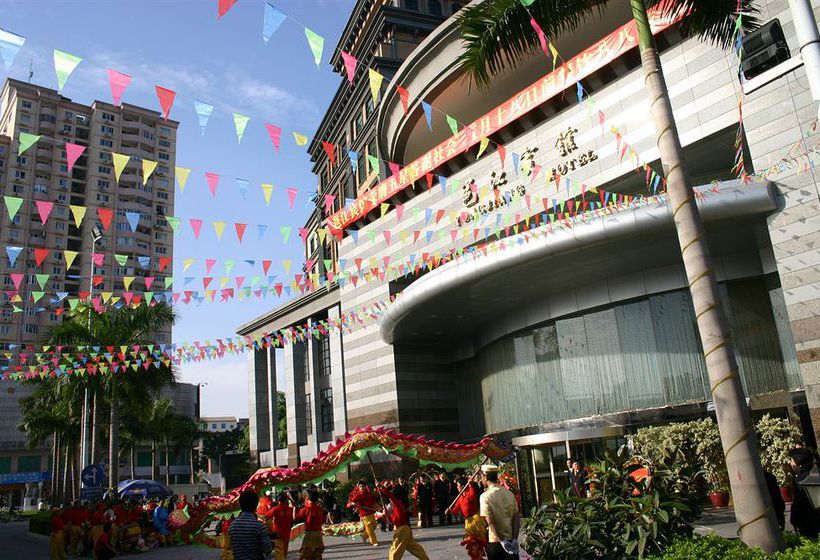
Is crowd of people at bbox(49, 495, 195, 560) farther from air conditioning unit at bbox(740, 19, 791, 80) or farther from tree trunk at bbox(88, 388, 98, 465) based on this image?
air conditioning unit at bbox(740, 19, 791, 80)

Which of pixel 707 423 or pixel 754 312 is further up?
pixel 754 312

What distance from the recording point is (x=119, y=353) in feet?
90.2

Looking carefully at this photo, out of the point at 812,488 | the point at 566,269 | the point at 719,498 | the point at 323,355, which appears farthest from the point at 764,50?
the point at 323,355

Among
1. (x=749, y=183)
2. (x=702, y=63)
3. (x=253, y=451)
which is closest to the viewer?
(x=749, y=183)

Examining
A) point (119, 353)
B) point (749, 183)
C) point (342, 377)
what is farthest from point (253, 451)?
point (749, 183)

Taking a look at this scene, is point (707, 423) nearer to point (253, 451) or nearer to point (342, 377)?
point (342, 377)

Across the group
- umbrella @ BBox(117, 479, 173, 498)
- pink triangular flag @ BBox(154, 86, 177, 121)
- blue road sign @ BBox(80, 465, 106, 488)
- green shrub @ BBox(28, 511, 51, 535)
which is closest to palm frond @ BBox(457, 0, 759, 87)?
pink triangular flag @ BBox(154, 86, 177, 121)

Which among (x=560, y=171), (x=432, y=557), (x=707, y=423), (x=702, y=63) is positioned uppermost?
(x=702, y=63)

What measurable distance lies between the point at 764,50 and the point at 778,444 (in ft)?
41.0

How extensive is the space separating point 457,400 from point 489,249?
12607 mm

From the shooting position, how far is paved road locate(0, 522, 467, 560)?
576 inches

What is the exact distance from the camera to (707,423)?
58.5 feet

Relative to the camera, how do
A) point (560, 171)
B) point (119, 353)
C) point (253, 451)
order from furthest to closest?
point (253, 451), point (119, 353), point (560, 171)

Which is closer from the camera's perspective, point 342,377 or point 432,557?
point 432,557
